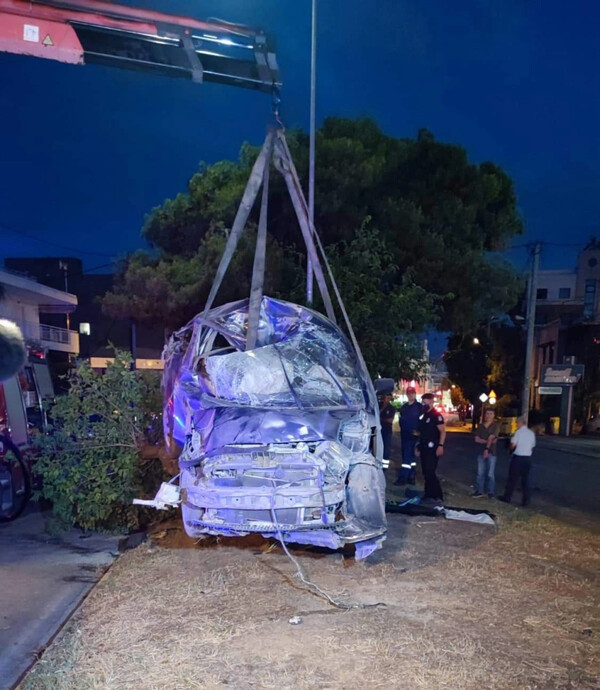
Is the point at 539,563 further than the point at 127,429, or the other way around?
the point at 127,429

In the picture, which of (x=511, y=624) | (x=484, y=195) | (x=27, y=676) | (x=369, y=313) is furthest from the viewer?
(x=484, y=195)

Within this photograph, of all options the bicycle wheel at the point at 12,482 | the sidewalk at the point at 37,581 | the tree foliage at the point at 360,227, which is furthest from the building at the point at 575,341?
the sidewalk at the point at 37,581

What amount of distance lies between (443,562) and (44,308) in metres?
26.0

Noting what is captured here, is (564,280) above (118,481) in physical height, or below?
above

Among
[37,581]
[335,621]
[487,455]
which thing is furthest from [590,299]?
[37,581]

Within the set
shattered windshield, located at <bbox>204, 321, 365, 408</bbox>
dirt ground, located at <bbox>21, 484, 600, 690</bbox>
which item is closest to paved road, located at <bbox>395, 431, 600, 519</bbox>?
dirt ground, located at <bbox>21, 484, 600, 690</bbox>

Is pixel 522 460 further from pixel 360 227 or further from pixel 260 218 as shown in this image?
pixel 260 218

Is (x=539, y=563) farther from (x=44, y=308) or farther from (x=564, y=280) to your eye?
(x=564, y=280)

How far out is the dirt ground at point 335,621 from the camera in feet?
12.5

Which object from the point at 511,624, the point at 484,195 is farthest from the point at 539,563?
the point at 484,195

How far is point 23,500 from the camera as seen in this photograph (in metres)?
7.93

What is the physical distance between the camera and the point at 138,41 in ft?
18.6

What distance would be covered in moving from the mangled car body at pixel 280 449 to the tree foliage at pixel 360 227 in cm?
553

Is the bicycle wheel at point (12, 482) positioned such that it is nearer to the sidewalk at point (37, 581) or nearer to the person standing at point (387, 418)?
the sidewalk at point (37, 581)
